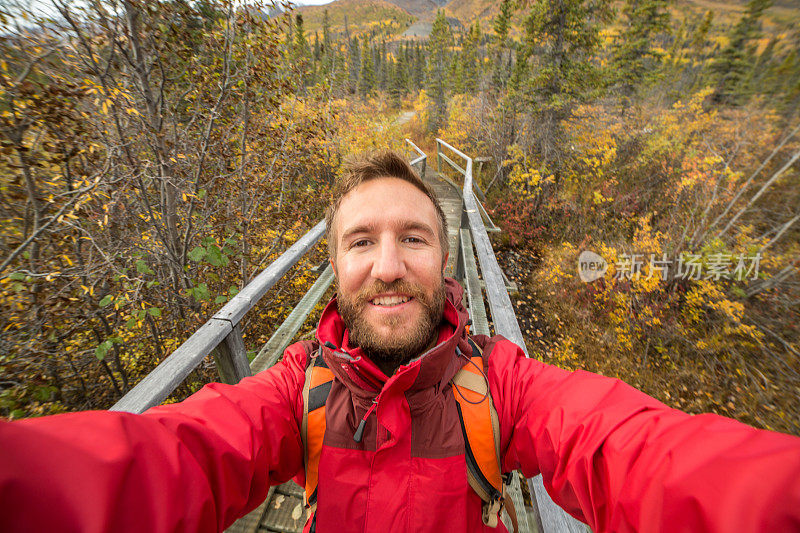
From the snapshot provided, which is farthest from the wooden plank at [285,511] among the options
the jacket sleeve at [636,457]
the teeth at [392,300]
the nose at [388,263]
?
the nose at [388,263]

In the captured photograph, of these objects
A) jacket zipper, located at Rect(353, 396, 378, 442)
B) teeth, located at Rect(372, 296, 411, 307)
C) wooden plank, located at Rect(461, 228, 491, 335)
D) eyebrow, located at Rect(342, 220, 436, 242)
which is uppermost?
eyebrow, located at Rect(342, 220, 436, 242)

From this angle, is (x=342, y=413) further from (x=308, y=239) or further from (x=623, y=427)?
(x=308, y=239)

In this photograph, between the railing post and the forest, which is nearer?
the railing post

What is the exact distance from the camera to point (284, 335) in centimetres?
251

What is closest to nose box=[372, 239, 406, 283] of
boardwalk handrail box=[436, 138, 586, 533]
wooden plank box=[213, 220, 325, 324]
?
boardwalk handrail box=[436, 138, 586, 533]

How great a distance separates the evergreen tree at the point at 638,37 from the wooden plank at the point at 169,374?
19535 millimetres

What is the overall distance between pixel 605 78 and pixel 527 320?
29.5ft

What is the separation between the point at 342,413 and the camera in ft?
4.17

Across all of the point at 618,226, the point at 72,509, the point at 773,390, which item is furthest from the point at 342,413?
the point at 618,226

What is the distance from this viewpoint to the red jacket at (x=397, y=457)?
612 mm

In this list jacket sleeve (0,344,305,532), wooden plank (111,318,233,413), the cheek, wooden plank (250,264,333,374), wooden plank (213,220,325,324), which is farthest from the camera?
wooden plank (250,264,333,374)

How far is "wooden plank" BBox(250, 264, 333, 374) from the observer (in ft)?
7.55

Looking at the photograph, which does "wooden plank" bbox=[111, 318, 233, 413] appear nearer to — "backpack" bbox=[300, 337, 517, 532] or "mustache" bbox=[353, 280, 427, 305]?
"backpack" bbox=[300, 337, 517, 532]

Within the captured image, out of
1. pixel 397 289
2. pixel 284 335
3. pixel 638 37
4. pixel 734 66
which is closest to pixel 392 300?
pixel 397 289
